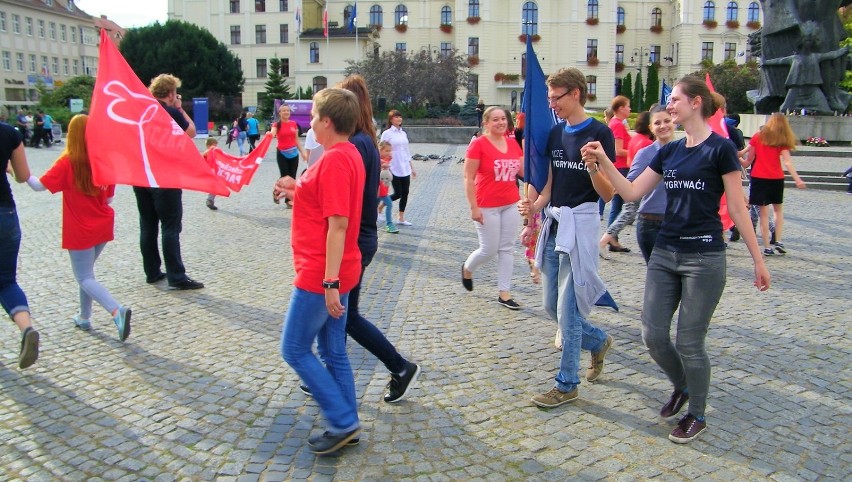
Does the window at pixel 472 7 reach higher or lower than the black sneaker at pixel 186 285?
higher

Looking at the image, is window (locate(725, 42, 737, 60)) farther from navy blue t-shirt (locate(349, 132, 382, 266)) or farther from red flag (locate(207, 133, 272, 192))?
navy blue t-shirt (locate(349, 132, 382, 266))

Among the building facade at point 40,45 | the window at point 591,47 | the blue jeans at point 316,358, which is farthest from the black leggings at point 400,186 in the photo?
the window at point 591,47

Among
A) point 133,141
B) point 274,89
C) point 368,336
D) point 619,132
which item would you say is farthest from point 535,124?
point 274,89

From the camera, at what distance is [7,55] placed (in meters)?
70.8

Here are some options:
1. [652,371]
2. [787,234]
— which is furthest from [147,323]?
[787,234]

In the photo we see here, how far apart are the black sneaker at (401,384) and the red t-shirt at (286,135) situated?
27.2 feet

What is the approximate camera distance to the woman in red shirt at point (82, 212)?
5410 millimetres

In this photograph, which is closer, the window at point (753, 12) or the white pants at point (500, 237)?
the white pants at point (500, 237)

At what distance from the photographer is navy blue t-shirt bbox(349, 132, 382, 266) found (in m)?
4.05

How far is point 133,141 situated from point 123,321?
131cm

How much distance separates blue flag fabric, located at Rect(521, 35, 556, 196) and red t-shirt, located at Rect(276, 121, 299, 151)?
26.0 feet

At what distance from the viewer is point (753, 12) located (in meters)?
68.6

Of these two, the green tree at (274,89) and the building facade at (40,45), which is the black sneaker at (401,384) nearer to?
the green tree at (274,89)

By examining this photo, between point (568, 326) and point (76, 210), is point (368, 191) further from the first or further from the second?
point (76, 210)
